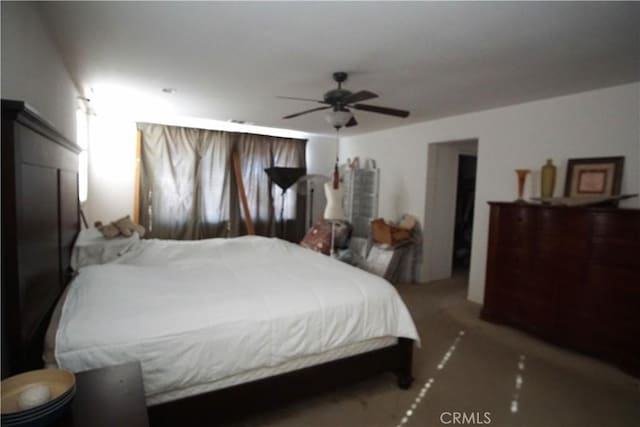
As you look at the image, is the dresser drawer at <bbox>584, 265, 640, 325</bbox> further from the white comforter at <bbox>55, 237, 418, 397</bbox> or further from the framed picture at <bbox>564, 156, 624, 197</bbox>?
the white comforter at <bbox>55, 237, 418, 397</bbox>

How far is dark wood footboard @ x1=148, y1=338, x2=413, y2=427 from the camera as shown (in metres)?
1.51

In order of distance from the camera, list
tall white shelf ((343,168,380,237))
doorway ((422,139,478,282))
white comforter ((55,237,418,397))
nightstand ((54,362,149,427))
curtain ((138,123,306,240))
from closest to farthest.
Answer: nightstand ((54,362,149,427)) → white comforter ((55,237,418,397)) → doorway ((422,139,478,282)) → curtain ((138,123,306,240)) → tall white shelf ((343,168,380,237))

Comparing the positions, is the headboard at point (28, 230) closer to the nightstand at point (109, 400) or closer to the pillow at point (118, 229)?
the nightstand at point (109, 400)

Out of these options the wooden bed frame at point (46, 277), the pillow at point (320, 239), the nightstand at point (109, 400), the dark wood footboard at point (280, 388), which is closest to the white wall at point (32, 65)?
the wooden bed frame at point (46, 277)

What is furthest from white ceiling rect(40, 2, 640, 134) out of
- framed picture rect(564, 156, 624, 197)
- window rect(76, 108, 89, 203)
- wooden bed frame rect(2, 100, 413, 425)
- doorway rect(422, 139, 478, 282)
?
doorway rect(422, 139, 478, 282)

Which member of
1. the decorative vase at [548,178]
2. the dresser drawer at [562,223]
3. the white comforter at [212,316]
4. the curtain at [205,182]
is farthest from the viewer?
the curtain at [205,182]

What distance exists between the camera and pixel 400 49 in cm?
201

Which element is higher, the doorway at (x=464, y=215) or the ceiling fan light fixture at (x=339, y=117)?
the ceiling fan light fixture at (x=339, y=117)

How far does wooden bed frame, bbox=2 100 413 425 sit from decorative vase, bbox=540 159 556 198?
6.42 ft

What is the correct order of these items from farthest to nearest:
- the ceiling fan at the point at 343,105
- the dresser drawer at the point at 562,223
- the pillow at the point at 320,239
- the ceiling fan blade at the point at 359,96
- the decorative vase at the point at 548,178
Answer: the pillow at the point at 320,239
the decorative vase at the point at 548,178
the dresser drawer at the point at 562,223
the ceiling fan at the point at 343,105
the ceiling fan blade at the point at 359,96

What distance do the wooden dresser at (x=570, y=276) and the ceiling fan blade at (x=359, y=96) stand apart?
1803 millimetres

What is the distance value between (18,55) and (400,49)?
6.53 ft

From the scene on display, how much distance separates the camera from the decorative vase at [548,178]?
282cm

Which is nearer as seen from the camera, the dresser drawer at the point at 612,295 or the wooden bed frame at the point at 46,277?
the wooden bed frame at the point at 46,277
